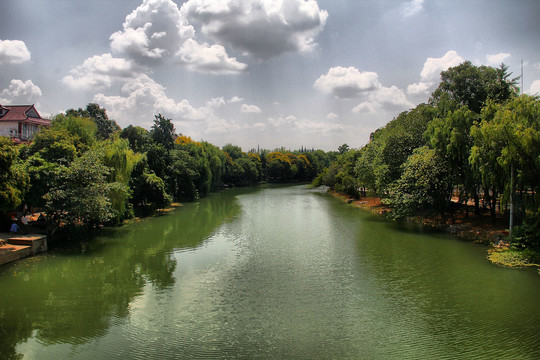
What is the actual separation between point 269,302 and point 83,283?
7.38 m

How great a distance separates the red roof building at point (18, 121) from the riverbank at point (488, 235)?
35.2 m

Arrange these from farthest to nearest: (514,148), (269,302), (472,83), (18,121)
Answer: (18,121)
(472,83)
(514,148)
(269,302)

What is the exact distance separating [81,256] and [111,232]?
566 cm

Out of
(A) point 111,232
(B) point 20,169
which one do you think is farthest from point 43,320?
(A) point 111,232

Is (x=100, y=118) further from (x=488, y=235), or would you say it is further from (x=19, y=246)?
(x=488, y=235)

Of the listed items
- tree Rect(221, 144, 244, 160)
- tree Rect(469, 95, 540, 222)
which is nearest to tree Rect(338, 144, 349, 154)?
tree Rect(221, 144, 244, 160)

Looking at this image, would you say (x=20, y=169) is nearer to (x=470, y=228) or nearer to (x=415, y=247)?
(x=415, y=247)

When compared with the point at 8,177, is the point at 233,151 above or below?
above

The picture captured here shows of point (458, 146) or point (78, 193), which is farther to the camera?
point (458, 146)

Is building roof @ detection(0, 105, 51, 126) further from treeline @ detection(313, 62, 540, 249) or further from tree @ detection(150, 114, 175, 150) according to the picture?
treeline @ detection(313, 62, 540, 249)

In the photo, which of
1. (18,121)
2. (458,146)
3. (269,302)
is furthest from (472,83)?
(18,121)

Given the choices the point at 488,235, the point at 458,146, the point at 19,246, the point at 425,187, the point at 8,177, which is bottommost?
the point at 19,246

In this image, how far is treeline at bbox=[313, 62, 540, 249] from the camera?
14406 mm

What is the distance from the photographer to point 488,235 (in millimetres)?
18359
